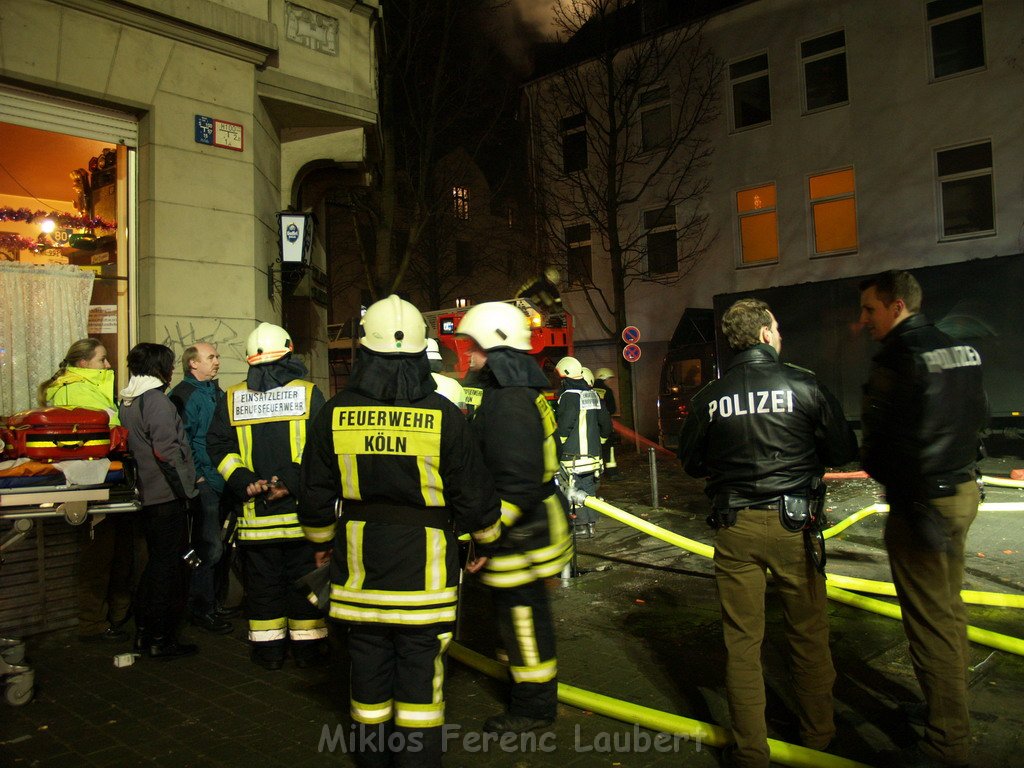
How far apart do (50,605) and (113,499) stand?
1497 millimetres

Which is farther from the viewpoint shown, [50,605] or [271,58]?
[271,58]

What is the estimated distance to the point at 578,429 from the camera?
7.97m

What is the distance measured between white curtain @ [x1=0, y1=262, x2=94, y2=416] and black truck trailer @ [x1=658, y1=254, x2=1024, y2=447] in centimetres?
1074

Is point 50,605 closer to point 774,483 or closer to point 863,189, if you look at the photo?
point 774,483

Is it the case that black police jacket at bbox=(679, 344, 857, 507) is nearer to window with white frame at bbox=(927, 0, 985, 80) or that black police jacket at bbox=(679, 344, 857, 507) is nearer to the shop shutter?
the shop shutter

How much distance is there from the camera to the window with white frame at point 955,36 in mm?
16531

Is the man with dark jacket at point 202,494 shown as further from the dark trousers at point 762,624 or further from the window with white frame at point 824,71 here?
the window with white frame at point 824,71

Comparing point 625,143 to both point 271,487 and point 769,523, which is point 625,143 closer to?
point 271,487

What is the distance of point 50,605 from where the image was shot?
533 cm

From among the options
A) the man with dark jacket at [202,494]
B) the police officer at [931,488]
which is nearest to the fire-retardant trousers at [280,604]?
the man with dark jacket at [202,494]

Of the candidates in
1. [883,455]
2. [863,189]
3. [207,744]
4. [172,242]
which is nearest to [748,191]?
[863,189]

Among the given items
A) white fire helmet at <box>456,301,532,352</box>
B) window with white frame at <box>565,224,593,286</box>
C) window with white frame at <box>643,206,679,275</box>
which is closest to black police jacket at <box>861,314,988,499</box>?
white fire helmet at <box>456,301,532,352</box>

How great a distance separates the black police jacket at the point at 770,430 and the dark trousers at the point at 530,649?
1.10 meters

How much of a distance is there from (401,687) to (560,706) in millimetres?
1288
